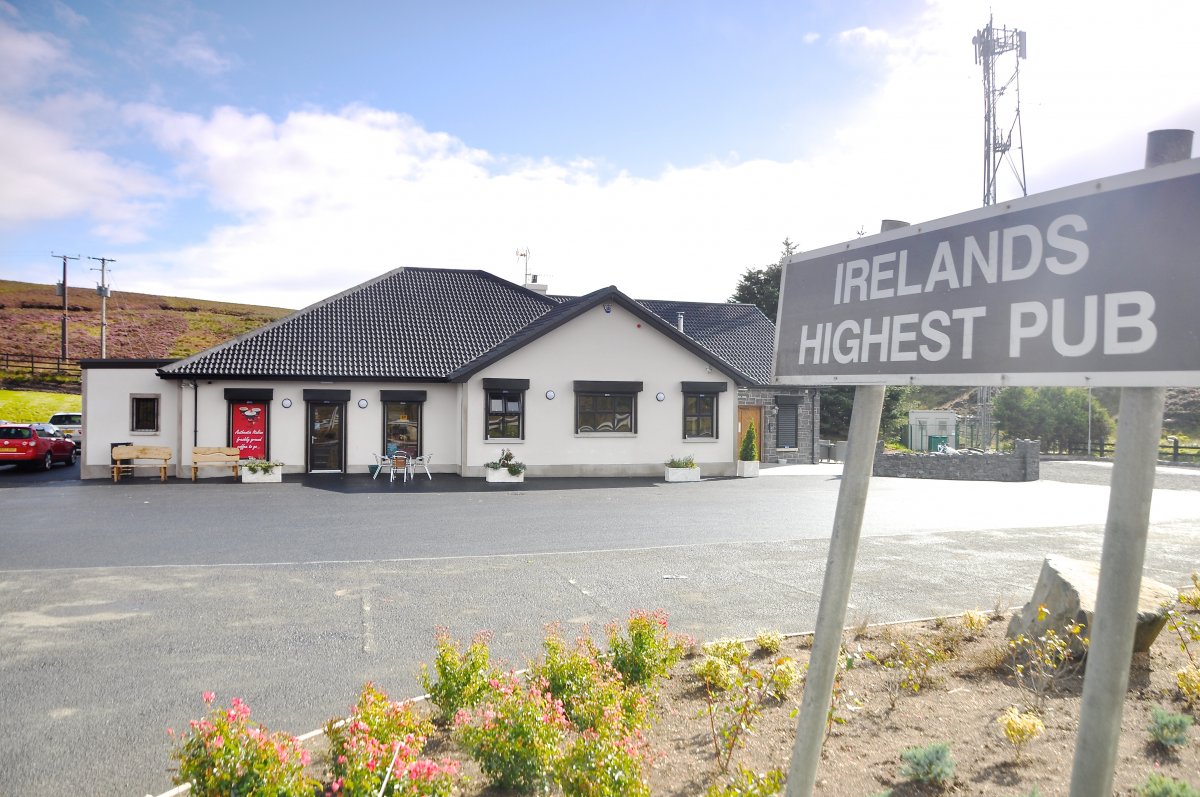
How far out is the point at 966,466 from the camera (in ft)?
89.8

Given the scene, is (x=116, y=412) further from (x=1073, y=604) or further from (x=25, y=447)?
(x=1073, y=604)

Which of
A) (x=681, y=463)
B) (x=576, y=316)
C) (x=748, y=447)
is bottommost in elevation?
(x=681, y=463)

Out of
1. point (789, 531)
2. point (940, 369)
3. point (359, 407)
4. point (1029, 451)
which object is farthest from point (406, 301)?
point (940, 369)

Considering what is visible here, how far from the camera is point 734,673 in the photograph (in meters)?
5.36

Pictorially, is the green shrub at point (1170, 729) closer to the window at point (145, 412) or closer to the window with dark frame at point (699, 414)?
the window with dark frame at point (699, 414)

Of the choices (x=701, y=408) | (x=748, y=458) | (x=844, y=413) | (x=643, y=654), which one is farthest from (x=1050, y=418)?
(x=643, y=654)

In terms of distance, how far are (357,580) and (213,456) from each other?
14.9m

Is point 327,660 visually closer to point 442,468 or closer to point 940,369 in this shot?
point 940,369

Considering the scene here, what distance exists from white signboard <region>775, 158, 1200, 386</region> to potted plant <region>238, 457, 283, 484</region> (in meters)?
21.1

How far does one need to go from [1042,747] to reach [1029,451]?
2564 centimetres

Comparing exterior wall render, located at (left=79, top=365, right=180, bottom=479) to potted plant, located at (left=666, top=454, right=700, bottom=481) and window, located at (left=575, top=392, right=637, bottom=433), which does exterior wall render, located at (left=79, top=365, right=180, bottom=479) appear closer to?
window, located at (left=575, top=392, right=637, bottom=433)

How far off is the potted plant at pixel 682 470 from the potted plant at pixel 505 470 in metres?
4.58

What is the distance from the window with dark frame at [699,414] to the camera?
25.8m

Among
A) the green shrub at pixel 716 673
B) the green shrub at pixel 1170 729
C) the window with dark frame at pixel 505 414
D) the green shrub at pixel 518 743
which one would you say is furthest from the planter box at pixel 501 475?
the green shrub at pixel 1170 729
